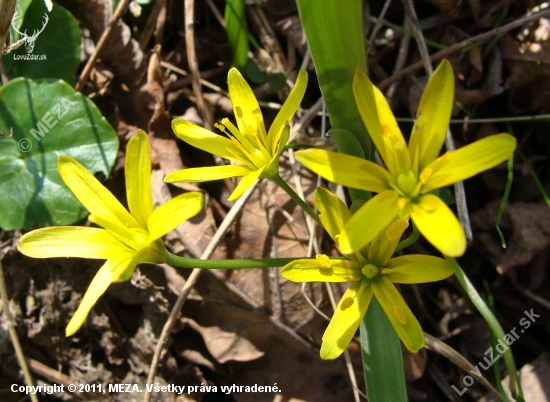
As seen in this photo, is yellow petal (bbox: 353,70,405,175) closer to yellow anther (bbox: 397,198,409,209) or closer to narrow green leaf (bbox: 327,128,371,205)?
yellow anther (bbox: 397,198,409,209)

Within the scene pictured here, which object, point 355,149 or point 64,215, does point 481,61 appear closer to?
point 355,149

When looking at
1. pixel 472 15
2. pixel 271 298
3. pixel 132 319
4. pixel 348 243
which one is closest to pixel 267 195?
pixel 271 298

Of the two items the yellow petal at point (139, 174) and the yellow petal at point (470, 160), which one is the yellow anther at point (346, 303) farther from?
the yellow petal at point (139, 174)

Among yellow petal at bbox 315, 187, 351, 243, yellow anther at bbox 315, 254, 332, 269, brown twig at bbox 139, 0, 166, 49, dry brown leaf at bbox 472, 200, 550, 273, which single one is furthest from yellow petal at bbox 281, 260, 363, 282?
brown twig at bbox 139, 0, 166, 49

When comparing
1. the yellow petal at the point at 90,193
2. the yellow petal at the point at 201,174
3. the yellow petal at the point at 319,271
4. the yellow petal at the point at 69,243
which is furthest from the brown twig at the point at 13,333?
the yellow petal at the point at 319,271

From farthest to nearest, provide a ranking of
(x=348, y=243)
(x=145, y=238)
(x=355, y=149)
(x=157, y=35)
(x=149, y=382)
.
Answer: (x=157, y=35)
(x=149, y=382)
(x=355, y=149)
(x=145, y=238)
(x=348, y=243)

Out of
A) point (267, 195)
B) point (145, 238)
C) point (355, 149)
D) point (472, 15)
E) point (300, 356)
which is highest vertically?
point (472, 15)
